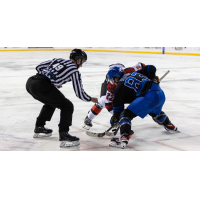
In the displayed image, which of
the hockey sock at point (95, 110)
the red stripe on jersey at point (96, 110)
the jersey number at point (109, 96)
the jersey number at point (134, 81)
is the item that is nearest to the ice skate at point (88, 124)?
the hockey sock at point (95, 110)

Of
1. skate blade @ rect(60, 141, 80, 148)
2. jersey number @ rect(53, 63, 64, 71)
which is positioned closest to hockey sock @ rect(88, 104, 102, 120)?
skate blade @ rect(60, 141, 80, 148)

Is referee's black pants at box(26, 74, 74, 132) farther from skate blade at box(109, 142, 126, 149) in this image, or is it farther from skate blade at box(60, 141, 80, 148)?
skate blade at box(109, 142, 126, 149)

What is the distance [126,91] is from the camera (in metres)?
3.56

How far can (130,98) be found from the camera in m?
3.70

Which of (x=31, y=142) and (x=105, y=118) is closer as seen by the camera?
(x=31, y=142)

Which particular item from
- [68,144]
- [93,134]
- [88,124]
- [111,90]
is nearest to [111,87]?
[111,90]

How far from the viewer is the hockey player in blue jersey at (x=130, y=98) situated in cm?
355

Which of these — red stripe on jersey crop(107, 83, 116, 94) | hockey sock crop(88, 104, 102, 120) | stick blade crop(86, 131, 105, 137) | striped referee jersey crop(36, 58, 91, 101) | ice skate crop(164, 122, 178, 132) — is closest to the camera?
striped referee jersey crop(36, 58, 91, 101)

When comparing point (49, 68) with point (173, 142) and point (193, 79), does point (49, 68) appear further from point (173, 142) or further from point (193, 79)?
point (193, 79)

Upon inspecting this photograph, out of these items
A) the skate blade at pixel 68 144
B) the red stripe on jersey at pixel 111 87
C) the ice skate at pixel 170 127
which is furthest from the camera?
the ice skate at pixel 170 127

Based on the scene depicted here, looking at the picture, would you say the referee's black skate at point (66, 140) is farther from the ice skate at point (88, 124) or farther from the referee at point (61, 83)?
the ice skate at point (88, 124)

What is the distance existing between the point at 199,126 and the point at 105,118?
4.74 ft

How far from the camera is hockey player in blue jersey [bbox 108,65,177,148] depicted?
355cm
